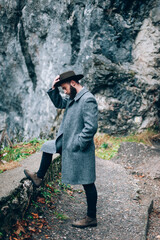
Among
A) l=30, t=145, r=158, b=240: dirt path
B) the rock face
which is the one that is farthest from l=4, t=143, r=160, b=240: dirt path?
the rock face

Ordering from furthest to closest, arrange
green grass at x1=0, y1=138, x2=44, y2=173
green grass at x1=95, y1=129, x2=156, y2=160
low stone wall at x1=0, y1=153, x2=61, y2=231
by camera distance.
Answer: green grass at x1=95, y1=129, x2=156, y2=160
green grass at x1=0, y1=138, x2=44, y2=173
low stone wall at x1=0, y1=153, x2=61, y2=231

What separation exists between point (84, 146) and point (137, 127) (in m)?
5.60

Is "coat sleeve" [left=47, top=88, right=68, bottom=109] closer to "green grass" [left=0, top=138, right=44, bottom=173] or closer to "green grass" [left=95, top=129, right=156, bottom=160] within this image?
"green grass" [left=0, top=138, right=44, bottom=173]

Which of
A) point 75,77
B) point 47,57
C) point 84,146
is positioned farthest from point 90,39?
point 84,146

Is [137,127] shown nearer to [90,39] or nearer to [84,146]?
[90,39]

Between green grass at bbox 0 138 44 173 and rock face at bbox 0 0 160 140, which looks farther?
rock face at bbox 0 0 160 140

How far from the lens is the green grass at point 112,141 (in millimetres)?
6748

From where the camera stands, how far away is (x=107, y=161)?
626cm

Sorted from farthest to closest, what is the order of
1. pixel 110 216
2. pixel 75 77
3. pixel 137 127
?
pixel 137 127 < pixel 110 216 < pixel 75 77

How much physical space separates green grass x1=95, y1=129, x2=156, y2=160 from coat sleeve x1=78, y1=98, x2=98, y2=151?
3786 mm

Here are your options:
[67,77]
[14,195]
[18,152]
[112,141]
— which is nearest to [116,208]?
[14,195]

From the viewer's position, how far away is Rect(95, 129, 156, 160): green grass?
675 cm

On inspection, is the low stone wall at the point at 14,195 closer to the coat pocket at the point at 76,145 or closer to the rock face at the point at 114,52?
the coat pocket at the point at 76,145

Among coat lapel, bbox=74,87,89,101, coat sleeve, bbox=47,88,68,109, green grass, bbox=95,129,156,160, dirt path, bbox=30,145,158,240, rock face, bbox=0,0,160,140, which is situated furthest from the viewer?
rock face, bbox=0,0,160,140
